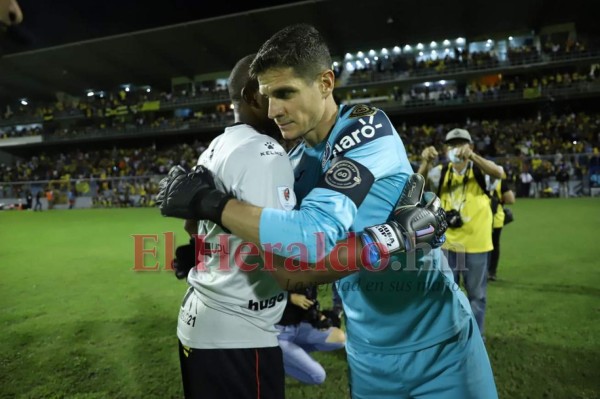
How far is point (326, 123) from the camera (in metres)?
2.07

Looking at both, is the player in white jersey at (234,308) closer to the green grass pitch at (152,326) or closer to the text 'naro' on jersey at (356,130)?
the text 'naro' on jersey at (356,130)

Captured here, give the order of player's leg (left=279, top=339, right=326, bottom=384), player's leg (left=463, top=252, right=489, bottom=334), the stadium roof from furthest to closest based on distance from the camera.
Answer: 1. the stadium roof
2. player's leg (left=463, top=252, right=489, bottom=334)
3. player's leg (left=279, top=339, right=326, bottom=384)

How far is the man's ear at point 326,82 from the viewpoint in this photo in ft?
6.48

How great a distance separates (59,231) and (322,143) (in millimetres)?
15809

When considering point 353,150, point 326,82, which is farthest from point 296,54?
point 353,150

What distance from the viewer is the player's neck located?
2.05m

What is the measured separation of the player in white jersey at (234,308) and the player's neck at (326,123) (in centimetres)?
21

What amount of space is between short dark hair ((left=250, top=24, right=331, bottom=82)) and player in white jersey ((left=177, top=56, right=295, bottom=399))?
326mm

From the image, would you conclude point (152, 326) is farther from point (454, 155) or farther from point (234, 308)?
point (454, 155)

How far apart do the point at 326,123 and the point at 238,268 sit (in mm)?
796

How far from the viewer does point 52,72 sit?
46.5 metres

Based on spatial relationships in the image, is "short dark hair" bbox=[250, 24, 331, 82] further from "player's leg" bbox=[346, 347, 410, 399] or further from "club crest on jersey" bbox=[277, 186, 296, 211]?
"player's leg" bbox=[346, 347, 410, 399]

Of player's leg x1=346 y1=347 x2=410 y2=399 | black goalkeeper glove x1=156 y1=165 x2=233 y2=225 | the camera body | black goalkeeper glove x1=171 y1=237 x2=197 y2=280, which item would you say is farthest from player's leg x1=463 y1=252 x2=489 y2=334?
black goalkeeper glove x1=156 y1=165 x2=233 y2=225

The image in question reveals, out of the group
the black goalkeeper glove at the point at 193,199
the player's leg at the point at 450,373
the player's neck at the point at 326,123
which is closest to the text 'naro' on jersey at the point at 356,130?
the player's neck at the point at 326,123
